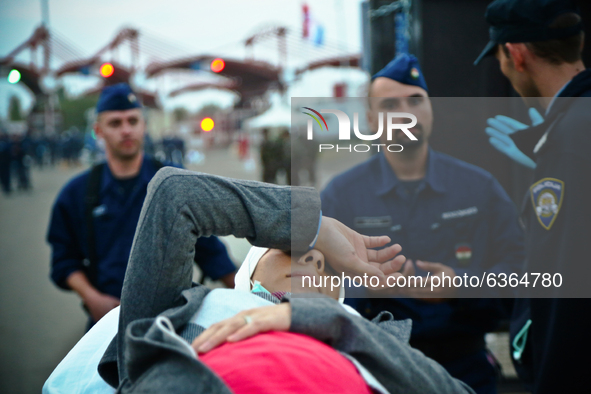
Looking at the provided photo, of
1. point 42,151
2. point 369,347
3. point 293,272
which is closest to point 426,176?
point 293,272

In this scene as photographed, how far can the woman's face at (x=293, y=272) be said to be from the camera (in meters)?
1.10

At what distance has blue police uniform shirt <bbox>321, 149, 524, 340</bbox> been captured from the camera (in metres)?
1.68

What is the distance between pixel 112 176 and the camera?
252cm

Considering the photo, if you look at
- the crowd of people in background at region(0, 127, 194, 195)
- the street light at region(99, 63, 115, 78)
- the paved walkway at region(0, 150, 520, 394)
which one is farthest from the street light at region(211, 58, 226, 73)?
the crowd of people in background at region(0, 127, 194, 195)

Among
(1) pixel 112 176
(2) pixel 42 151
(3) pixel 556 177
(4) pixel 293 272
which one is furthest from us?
(2) pixel 42 151

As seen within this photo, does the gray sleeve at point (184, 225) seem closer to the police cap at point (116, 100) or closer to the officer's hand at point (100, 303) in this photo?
the officer's hand at point (100, 303)

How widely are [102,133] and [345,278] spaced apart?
2052 millimetres

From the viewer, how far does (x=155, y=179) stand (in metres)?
1.01

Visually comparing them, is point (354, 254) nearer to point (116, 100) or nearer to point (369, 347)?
point (369, 347)

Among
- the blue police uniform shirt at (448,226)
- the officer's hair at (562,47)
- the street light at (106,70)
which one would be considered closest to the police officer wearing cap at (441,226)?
the blue police uniform shirt at (448,226)

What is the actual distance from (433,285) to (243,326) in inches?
34.9

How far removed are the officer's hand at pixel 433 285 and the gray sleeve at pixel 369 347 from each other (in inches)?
22.7

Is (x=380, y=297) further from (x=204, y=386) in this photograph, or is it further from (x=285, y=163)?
(x=285, y=163)

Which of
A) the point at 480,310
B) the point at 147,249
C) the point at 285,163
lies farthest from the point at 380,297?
the point at 285,163
